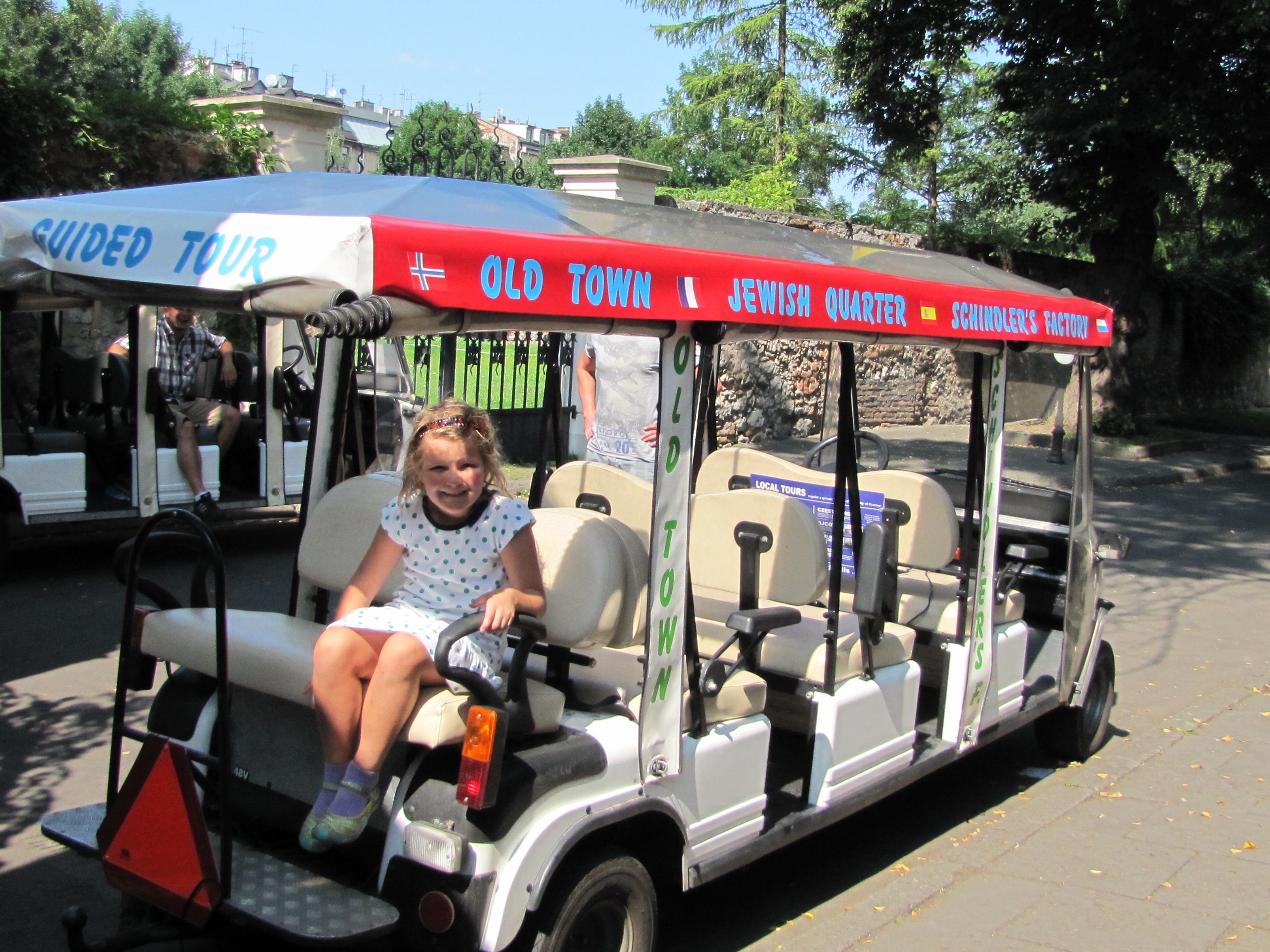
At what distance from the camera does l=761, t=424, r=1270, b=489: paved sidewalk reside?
578 inches

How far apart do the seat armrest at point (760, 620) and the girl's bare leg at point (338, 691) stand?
1031mm

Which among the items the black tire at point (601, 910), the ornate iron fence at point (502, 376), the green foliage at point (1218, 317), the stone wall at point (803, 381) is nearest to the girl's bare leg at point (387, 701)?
the black tire at point (601, 910)

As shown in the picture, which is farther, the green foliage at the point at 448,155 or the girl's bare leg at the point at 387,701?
the green foliage at the point at 448,155

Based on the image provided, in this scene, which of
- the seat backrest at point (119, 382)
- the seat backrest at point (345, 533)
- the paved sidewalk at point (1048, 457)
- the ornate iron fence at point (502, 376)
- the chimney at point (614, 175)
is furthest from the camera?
the paved sidewalk at point (1048, 457)

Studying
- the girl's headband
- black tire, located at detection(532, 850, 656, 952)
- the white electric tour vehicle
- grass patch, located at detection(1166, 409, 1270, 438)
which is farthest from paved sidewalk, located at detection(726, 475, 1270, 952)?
grass patch, located at detection(1166, 409, 1270, 438)

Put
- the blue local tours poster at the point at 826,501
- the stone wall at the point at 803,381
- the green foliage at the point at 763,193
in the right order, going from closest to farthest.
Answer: the blue local tours poster at the point at 826,501 → the stone wall at the point at 803,381 → the green foliage at the point at 763,193

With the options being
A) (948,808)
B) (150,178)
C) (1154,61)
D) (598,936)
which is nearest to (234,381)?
(150,178)

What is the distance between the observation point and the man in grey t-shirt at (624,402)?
587cm

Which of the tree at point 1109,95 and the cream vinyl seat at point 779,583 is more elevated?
the tree at point 1109,95

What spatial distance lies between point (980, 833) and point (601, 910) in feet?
7.48

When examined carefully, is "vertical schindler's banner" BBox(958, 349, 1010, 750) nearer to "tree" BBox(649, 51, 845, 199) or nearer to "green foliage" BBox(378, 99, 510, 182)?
"green foliage" BBox(378, 99, 510, 182)

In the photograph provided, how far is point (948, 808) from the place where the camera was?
197 inches

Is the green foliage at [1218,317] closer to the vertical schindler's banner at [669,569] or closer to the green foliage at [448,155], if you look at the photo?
the green foliage at [448,155]

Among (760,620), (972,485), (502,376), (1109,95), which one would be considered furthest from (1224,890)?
(1109,95)
